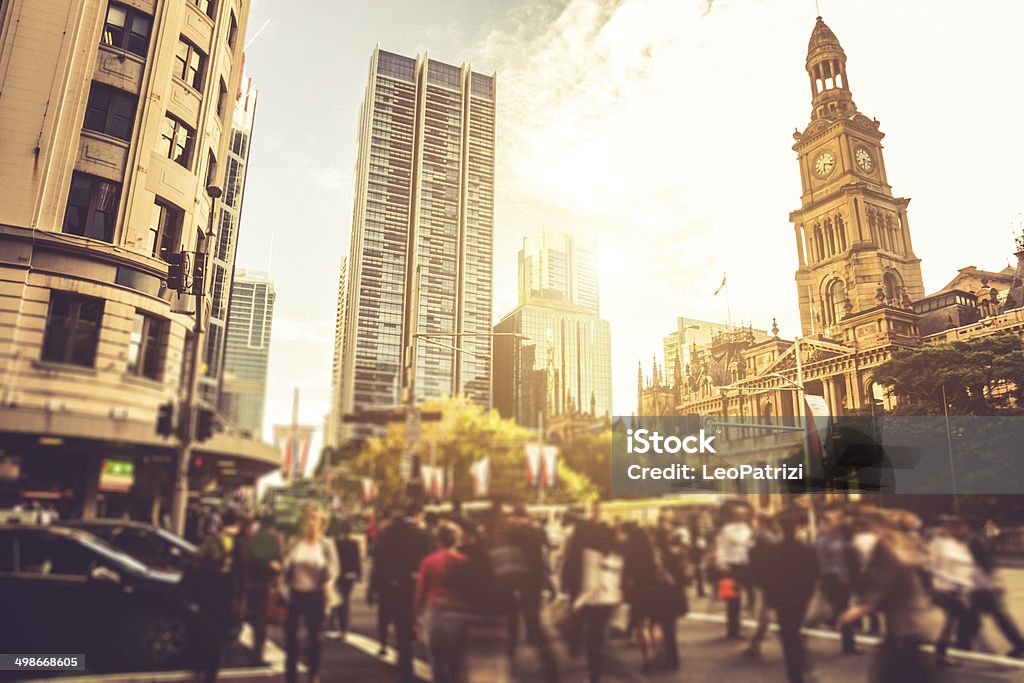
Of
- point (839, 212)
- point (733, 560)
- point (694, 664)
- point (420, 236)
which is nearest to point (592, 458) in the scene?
point (733, 560)

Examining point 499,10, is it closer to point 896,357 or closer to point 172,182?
point 172,182

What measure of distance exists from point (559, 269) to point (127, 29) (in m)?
3.79

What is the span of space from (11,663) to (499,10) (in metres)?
5.96

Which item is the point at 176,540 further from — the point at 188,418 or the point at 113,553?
the point at 188,418

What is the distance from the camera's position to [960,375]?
14.0 feet

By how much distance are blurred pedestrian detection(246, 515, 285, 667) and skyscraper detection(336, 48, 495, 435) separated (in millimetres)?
994

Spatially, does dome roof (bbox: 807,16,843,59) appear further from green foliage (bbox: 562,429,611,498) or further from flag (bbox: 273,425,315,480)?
flag (bbox: 273,425,315,480)

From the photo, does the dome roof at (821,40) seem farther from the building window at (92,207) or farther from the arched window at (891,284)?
the building window at (92,207)

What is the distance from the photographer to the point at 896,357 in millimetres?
A: 4320

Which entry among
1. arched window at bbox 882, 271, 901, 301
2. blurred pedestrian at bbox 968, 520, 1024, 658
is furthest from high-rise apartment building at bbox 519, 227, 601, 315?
blurred pedestrian at bbox 968, 520, 1024, 658

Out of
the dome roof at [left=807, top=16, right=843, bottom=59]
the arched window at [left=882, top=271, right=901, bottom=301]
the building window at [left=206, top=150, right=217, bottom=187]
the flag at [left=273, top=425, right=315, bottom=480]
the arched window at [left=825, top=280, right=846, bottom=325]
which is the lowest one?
the flag at [left=273, top=425, right=315, bottom=480]

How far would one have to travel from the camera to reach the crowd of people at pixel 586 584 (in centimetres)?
339

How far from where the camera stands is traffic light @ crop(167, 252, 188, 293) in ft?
12.5

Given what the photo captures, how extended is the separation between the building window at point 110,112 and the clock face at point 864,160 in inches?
235
